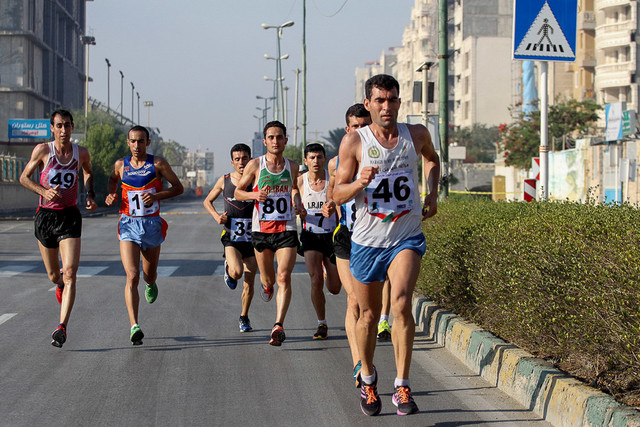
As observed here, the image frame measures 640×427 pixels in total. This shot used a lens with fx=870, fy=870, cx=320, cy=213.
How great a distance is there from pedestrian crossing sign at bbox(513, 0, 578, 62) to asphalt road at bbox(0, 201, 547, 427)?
4159mm

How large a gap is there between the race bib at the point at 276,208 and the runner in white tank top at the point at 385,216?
9.07 feet

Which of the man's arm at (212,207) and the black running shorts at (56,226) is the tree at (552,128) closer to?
the man's arm at (212,207)

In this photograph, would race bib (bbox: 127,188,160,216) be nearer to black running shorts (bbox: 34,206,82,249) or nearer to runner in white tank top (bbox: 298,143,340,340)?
black running shorts (bbox: 34,206,82,249)

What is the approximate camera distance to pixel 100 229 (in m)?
32.8

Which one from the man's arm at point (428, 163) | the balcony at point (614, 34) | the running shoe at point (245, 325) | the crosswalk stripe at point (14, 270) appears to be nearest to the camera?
the man's arm at point (428, 163)

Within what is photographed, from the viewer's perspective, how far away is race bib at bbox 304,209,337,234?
28.3 feet

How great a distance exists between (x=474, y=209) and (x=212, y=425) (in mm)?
5441

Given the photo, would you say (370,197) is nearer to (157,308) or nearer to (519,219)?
(519,219)

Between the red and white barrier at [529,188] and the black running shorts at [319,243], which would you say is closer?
the black running shorts at [319,243]

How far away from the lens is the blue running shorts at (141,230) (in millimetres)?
8375

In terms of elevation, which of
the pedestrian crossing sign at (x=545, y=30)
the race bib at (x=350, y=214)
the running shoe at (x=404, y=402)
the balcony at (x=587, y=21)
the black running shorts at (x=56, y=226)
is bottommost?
the running shoe at (x=404, y=402)

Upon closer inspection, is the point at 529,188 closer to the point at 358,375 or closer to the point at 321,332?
the point at 321,332

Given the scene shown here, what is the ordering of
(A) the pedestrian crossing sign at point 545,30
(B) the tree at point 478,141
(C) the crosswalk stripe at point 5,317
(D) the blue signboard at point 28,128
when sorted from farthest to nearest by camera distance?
(B) the tree at point 478,141
(D) the blue signboard at point 28,128
(A) the pedestrian crossing sign at point 545,30
(C) the crosswalk stripe at point 5,317

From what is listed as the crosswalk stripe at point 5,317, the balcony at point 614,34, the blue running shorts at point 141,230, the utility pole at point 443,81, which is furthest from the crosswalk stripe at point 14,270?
the balcony at point 614,34
